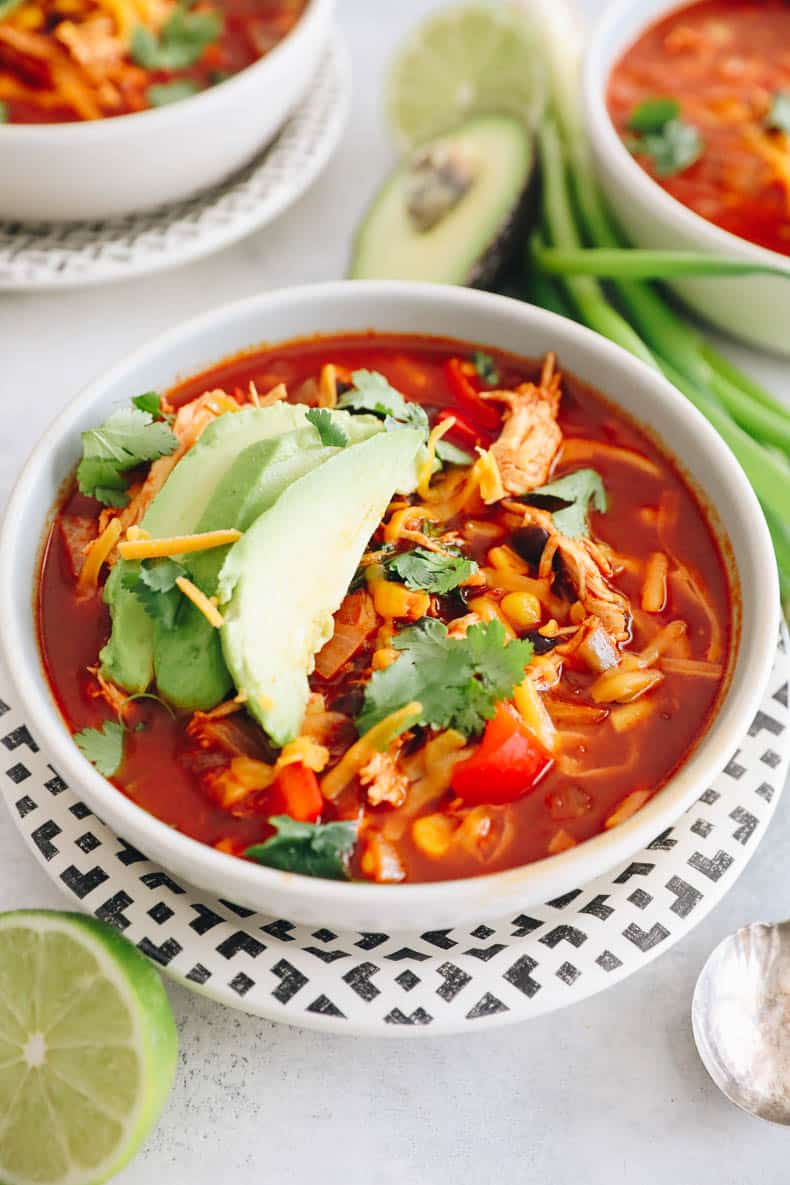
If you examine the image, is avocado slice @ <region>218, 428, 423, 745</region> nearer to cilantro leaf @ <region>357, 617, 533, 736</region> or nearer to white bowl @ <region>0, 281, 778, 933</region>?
cilantro leaf @ <region>357, 617, 533, 736</region>

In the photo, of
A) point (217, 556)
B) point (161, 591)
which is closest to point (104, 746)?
point (161, 591)

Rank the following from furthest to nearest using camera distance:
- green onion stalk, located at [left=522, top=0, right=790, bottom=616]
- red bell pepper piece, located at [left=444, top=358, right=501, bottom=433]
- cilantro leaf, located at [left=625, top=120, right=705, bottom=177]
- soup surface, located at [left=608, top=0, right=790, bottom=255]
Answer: cilantro leaf, located at [left=625, top=120, right=705, bottom=177] < soup surface, located at [left=608, top=0, right=790, bottom=255] < green onion stalk, located at [left=522, top=0, right=790, bottom=616] < red bell pepper piece, located at [left=444, top=358, right=501, bottom=433]

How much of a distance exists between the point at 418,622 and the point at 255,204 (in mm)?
1905

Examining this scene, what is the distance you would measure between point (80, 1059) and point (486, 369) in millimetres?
1851

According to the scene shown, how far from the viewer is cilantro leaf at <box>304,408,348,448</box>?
2582mm

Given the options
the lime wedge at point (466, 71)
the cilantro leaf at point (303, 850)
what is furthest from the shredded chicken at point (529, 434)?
the lime wedge at point (466, 71)

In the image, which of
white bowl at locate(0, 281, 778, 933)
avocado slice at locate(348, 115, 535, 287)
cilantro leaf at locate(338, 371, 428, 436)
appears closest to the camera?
white bowl at locate(0, 281, 778, 933)

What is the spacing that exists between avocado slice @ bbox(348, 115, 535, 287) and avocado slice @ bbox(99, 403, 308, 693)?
1163 mm

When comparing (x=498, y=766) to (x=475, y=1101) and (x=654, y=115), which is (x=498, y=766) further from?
(x=654, y=115)

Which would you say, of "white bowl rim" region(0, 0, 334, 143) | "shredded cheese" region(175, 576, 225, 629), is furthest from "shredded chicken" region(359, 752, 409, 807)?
"white bowl rim" region(0, 0, 334, 143)

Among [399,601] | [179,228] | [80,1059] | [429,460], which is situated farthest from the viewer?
[179,228]

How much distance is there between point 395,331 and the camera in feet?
10.4

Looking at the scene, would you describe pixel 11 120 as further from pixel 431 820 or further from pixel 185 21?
pixel 431 820

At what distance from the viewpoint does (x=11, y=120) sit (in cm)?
388
